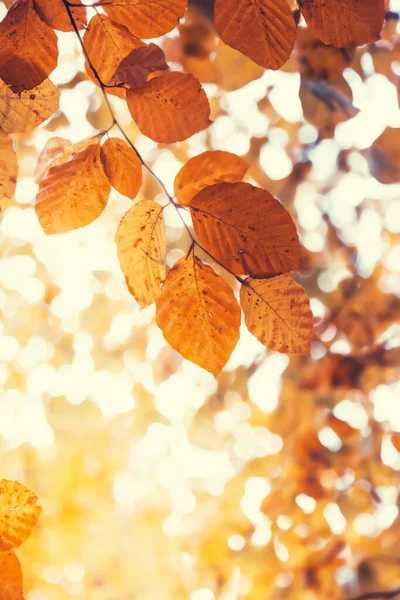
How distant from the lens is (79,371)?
0.35 m

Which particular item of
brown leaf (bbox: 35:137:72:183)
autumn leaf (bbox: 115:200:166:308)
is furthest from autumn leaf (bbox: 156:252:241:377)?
brown leaf (bbox: 35:137:72:183)

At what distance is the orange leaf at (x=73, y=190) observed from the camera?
1.06 ft

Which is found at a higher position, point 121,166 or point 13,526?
A: point 121,166

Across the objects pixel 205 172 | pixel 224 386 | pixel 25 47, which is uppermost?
pixel 25 47

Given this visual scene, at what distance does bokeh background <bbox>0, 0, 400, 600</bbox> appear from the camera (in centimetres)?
34

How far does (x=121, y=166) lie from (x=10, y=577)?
11.5 inches

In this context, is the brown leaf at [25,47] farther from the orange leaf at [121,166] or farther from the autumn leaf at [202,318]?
the autumn leaf at [202,318]

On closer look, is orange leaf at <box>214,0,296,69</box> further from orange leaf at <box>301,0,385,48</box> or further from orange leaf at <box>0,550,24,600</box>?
orange leaf at <box>0,550,24,600</box>

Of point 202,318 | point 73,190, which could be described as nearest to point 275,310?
point 202,318

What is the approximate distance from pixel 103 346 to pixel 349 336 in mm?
183

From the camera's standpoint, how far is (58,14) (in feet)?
1.01

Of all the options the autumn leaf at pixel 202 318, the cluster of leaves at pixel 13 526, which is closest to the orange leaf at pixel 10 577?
the cluster of leaves at pixel 13 526

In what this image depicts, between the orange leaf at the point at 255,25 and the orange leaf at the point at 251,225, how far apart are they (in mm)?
96

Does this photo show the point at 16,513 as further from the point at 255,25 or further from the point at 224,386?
the point at 255,25
